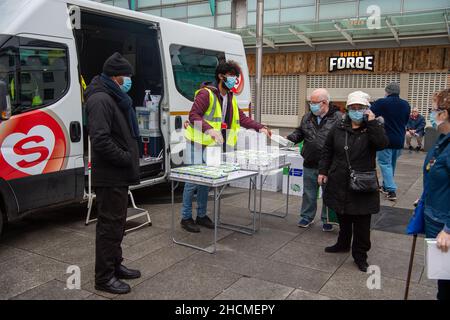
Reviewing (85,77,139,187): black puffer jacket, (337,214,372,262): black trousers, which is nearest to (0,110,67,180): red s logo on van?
(85,77,139,187): black puffer jacket

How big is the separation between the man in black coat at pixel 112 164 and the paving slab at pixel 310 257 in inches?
64.7

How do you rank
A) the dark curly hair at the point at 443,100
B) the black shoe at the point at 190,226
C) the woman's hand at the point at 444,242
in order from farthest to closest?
1. the black shoe at the point at 190,226
2. the dark curly hair at the point at 443,100
3. the woman's hand at the point at 444,242

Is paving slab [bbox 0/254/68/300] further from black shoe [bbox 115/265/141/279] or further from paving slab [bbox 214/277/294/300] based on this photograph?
paving slab [bbox 214/277/294/300]

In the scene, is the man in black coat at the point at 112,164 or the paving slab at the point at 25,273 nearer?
the man in black coat at the point at 112,164

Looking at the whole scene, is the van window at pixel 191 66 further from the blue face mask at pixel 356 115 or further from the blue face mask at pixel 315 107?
the blue face mask at pixel 356 115

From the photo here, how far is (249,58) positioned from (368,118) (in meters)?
16.6

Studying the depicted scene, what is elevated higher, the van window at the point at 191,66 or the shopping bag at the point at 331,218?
the van window at the point at 191,66

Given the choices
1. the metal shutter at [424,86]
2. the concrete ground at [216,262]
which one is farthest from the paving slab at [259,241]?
the metal shutter at [424,86]

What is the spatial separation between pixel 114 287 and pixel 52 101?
2.26 metres

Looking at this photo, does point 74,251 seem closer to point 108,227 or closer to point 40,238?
point 40,238

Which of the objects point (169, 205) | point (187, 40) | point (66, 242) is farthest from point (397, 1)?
point (66, 242)

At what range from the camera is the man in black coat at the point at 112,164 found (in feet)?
10.8

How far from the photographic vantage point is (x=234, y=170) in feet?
15.2

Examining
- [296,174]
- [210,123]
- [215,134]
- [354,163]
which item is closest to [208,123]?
[210,123]
